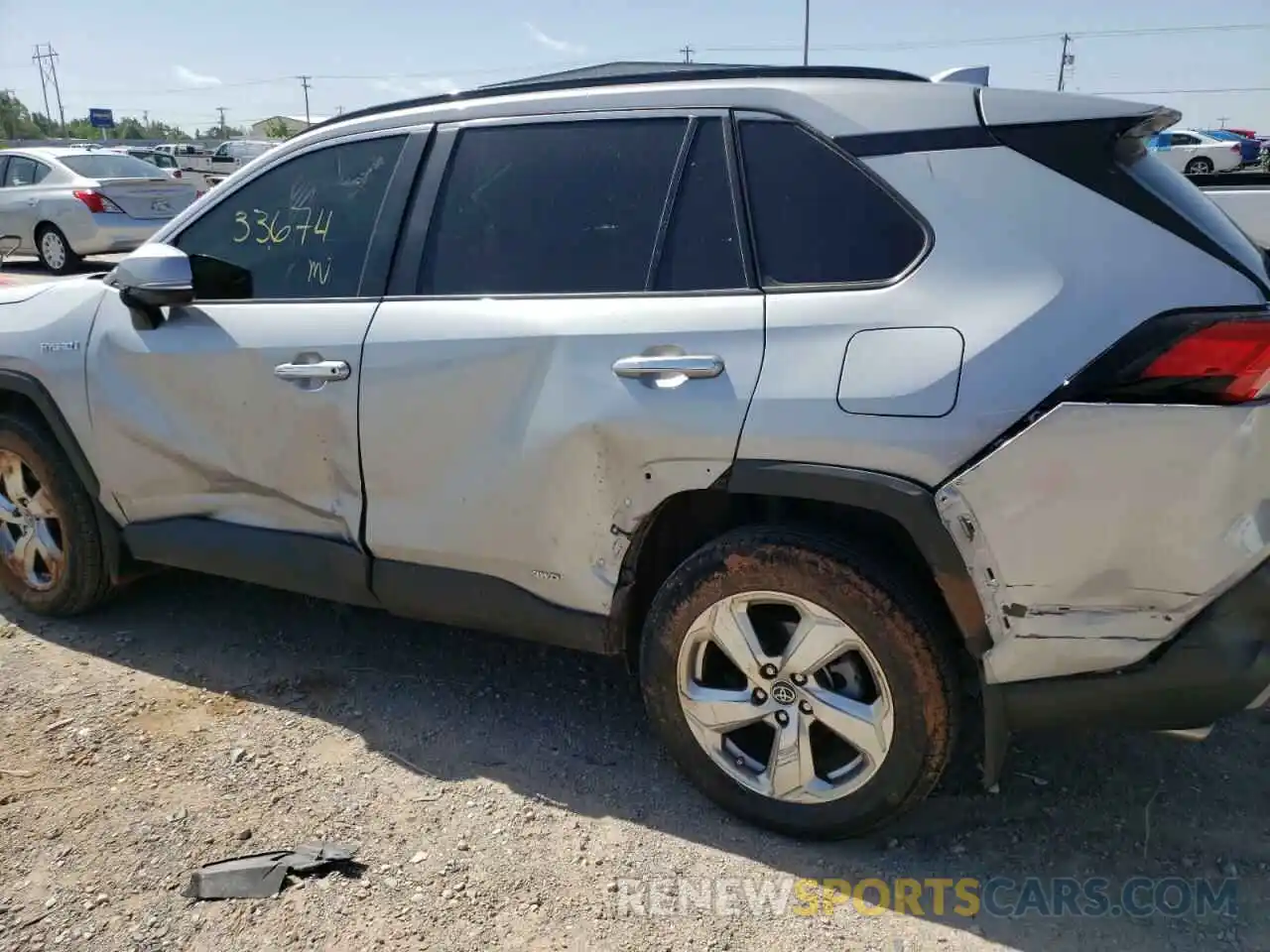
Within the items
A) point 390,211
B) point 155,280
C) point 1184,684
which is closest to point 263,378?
point 155,280

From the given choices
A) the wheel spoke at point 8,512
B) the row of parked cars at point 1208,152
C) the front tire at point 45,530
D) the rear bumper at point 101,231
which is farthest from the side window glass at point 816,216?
the row of parked cars at point 1208,152

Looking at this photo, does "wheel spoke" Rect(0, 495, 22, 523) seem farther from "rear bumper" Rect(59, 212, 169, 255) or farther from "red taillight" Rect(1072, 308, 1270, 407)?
"rear bumper" Rect(59, 212, 169, 255)

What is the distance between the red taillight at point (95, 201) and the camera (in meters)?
12.8

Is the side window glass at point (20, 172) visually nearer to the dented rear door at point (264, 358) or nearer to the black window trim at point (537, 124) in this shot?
the dented rear door at point (264, 358)

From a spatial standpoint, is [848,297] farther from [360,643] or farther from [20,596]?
[20,596]

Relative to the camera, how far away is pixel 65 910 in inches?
94.0

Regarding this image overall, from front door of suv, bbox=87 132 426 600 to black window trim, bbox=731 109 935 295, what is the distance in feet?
3.37

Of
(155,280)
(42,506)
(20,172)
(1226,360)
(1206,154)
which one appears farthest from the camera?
(1206,154)

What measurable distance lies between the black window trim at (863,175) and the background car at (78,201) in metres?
12.1

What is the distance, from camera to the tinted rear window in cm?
1319

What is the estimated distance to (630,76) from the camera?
2811 mm

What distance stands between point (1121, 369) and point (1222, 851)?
1.35 metres

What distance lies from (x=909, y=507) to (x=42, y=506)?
3181 millimetres

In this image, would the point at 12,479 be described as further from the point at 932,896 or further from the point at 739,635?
the point at 932,896
